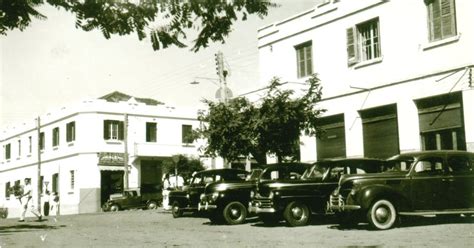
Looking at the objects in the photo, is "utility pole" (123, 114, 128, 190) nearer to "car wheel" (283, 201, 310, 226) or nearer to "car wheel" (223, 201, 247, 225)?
"car wheel" (223, 201, 247, 225)

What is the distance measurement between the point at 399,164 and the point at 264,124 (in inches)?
261

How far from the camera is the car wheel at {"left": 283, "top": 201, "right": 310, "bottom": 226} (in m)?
14.6

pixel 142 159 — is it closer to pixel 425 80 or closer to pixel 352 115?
pixel 352 115

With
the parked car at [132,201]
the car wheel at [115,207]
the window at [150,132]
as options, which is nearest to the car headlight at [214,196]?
the parked car at [132,201]

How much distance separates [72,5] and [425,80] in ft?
52.6

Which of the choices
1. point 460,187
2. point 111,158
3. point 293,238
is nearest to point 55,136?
point 111,158

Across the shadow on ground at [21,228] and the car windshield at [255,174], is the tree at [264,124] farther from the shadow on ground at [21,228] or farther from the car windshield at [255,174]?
the shadow on ground at [21,228]

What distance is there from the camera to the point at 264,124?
763 inches

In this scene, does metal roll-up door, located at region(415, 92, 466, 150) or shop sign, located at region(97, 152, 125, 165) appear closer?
metal roll-up door, located at region(415, 92, 466, 150)

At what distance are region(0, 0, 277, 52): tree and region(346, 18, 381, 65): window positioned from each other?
1718cm

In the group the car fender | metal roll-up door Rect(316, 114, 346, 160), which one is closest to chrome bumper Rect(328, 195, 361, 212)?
the car fender

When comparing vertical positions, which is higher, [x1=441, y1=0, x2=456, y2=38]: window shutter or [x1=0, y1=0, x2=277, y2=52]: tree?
[x1=441, y1=0, x2=456, y2=38]: window shutter

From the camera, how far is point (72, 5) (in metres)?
4.06

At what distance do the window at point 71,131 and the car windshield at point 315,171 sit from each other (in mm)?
29098
